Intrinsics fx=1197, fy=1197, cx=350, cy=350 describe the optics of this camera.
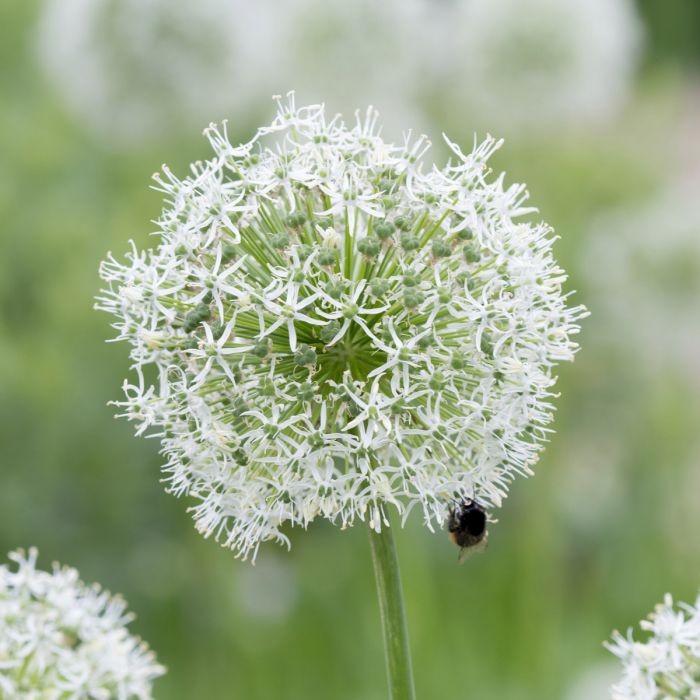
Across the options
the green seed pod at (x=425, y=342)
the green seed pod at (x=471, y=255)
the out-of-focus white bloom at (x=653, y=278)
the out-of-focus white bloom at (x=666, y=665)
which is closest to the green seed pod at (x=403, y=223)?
the green seed pod at (x=471, y=255)

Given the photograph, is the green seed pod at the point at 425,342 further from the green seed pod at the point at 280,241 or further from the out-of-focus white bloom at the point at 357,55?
the out-of-focus white bloom at the point at 357,55

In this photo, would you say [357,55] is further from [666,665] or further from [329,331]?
[666,665]

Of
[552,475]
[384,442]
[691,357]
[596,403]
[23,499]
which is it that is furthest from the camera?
[691,357]

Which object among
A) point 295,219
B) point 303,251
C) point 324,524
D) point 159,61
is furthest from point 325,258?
point 324,524

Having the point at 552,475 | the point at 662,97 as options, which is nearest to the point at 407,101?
the point at 552,475

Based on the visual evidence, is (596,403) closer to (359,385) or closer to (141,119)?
(141,119)

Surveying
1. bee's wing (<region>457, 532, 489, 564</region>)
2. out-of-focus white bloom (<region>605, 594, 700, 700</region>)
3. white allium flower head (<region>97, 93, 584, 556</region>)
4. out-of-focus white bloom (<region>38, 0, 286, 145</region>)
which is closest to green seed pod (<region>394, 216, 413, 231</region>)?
white allium flower head (<region>97, 93, 584, 556</region>)

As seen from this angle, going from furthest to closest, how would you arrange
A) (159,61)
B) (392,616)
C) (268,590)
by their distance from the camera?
1. (268,590)
2. (159,61)
3. (392,616)

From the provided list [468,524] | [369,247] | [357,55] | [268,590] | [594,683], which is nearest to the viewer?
[369,247]
